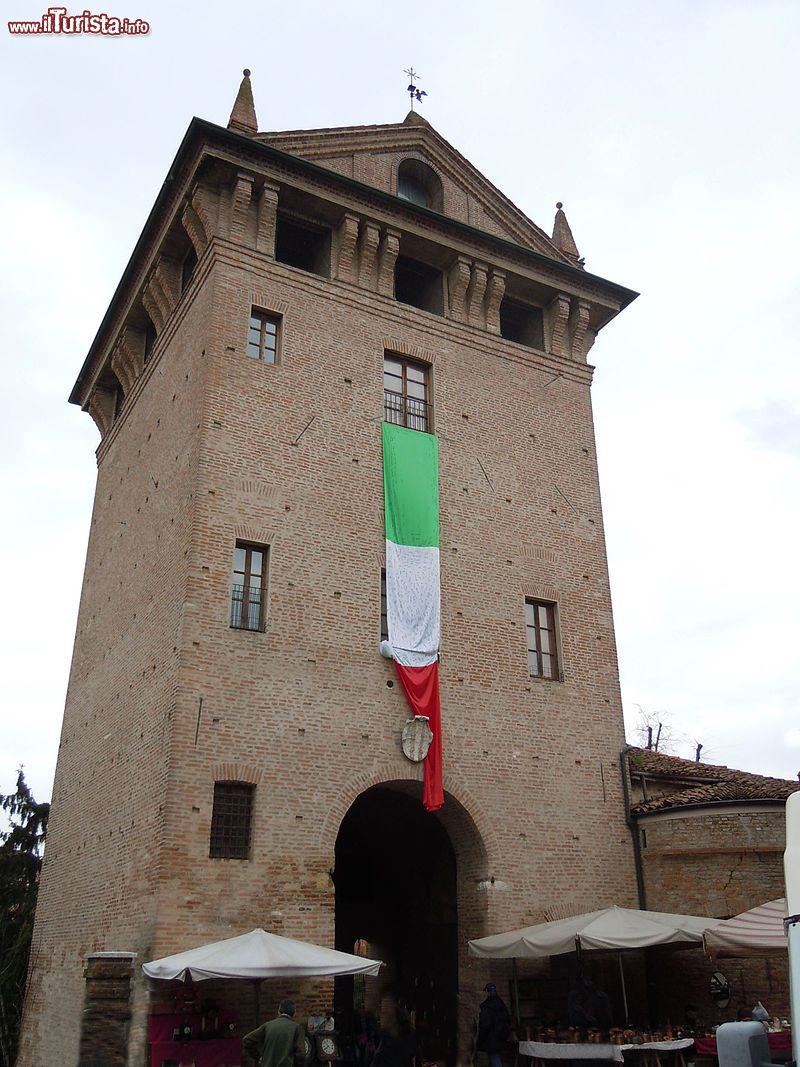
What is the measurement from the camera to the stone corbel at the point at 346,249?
1805 cm

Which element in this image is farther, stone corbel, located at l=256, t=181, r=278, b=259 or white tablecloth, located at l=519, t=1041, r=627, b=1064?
stone corbel, located at l=256, t=181, r=278, b=259

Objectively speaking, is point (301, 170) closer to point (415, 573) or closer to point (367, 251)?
point (367, 251)

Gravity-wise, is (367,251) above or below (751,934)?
above

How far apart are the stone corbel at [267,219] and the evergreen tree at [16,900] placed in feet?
51.5

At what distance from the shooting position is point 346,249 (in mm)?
18219

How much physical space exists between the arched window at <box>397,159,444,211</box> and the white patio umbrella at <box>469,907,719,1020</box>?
46.2ft

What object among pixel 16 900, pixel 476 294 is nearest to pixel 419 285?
pixel 476 294

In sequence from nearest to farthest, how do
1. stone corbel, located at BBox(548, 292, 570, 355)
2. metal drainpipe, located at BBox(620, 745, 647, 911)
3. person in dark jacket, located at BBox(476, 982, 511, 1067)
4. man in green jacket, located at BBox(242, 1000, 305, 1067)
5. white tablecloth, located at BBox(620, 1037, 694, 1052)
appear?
man in green jacket, located at BBox(242, 1000, 305, 1067) < white tablecloth, located at BBox(620, 1037, 694, 1052) < person in dark jacket, located at BBox(476, 982, 511, 1067) < metal drainpipe, located at BBox(620, 745, 647, 911) < stone corbel, located at BBox(548, 292, 570, 355)

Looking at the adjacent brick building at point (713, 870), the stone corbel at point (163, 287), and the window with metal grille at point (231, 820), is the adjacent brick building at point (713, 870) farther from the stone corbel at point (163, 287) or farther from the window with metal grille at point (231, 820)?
the stone corbel at point (163, 287)

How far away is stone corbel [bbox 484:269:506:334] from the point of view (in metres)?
19.7

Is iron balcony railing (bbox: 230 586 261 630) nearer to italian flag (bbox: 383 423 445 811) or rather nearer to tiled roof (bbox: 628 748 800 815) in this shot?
italian flag (bbox: 383 423 445 811)

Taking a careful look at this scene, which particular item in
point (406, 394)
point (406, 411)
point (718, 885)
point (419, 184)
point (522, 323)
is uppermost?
point (419, 184)

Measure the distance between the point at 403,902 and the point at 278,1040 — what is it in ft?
33.8

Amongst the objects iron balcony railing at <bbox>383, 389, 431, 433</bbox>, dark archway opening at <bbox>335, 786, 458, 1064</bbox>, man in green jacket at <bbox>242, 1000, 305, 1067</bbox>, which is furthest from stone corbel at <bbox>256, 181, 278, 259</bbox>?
man in green jacket at <bbox>242, 1000, 305, 1067</bbox>
